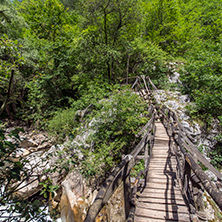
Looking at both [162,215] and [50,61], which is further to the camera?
[50,61]

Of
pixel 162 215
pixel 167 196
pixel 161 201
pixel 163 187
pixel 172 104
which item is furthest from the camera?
pixel 172 104

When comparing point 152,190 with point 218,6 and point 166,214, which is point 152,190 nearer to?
point 166,214

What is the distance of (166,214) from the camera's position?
10.2 ft

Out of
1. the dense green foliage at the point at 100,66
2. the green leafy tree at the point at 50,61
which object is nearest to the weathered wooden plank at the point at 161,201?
the dense green foliage at the point at 100,66

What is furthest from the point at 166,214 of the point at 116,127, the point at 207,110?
the point at 207,110

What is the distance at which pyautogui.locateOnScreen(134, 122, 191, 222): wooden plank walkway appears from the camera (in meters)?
3.07

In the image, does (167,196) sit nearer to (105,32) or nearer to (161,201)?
(161,201)

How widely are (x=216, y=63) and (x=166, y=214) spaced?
37.0 feet

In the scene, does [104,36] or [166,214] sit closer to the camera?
[166,214]

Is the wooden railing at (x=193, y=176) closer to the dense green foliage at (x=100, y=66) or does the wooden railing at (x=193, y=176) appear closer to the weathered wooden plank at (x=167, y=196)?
the weathered wooden plank at (x=167, y=196)

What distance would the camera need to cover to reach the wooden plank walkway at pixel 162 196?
3.07 meters

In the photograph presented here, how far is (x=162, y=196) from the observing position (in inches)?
143

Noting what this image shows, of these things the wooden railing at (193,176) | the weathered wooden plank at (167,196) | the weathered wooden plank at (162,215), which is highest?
the wooden railing at (193,176)

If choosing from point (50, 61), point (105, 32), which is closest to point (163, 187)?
point (105, 32)
